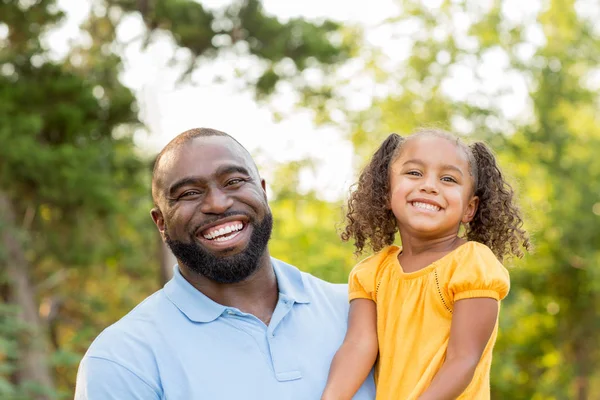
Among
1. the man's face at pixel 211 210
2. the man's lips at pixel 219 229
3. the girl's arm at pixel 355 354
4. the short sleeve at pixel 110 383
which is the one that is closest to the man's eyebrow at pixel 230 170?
the man's face at pixel 211 210

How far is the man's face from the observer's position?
2.78m

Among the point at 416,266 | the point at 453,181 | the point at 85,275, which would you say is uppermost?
the point at 453,181

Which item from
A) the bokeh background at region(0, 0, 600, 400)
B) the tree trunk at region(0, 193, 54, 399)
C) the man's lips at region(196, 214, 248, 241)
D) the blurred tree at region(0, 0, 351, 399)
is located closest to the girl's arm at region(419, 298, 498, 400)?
the man's lips at region(196, 214, 248, 241)

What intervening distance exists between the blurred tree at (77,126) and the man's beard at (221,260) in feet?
33.4

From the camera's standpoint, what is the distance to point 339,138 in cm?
2264

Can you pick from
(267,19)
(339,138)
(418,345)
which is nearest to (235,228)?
(418,345)

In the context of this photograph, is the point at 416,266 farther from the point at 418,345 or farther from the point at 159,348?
the point at 159,348

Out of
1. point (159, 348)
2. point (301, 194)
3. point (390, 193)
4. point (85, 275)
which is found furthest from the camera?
point (301, 194)

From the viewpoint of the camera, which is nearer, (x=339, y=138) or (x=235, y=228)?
(x=235, y=228)

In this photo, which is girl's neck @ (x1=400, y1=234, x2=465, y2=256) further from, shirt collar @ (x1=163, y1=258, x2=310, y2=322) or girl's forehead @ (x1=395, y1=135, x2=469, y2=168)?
shirt collar @ (x1=163, y1=258, x2=310, y2=322)

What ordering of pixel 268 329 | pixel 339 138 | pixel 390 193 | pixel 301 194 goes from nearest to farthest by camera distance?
pixel 268 329, pixel 390 193, pixel 301 194, pixel 339 138

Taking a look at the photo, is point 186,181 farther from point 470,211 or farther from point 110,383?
point 470,211

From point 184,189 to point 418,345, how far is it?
35.2 inches

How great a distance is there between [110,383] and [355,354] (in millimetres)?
782
